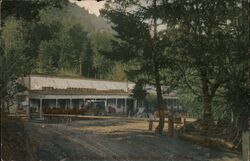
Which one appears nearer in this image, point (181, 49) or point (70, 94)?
point (181, 49)

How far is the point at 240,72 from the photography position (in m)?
19.2

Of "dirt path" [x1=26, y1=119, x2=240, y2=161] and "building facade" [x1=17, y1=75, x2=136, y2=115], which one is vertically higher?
"building facade" [x1=17, y1=75, x2=136, y2=115]

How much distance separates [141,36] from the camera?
A: 3422cm

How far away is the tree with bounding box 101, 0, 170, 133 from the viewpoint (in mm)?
33219

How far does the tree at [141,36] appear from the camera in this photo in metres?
33.2

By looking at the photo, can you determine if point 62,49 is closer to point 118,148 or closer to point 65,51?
point 65,51

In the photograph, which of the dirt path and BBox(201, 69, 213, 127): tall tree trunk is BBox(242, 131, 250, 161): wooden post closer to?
the dirt path

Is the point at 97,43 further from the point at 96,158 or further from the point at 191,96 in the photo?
the point at 96,158

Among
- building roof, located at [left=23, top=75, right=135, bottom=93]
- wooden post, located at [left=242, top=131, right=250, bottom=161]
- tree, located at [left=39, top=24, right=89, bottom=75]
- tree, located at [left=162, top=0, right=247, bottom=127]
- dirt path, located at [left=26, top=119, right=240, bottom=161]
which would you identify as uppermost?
tree, located at [left=39, top=24, right=89, bottom=75]

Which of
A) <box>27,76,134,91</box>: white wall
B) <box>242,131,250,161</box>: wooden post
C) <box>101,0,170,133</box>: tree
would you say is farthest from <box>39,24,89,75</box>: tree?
<box>242,131,250,161</box>: wooden post

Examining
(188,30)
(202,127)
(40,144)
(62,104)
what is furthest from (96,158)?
(62,104)

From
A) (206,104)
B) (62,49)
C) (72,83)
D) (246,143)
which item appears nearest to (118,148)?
(206,104)

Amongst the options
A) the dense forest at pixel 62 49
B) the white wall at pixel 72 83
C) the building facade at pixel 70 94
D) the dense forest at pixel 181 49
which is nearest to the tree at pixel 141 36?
the dense forest at pixel 181 49

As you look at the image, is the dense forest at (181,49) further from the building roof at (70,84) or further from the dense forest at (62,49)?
the dense forest at (62,49)
